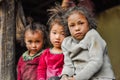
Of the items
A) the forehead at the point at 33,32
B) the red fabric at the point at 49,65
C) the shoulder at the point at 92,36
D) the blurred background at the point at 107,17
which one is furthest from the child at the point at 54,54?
the blurred background at the point at 107,17

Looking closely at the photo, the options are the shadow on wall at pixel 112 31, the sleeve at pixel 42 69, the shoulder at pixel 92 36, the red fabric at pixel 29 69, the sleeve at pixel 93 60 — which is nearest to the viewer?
the sleeve at pixel 93 60

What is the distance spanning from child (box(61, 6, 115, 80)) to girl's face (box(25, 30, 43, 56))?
694 mm

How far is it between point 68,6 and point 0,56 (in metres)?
1.11

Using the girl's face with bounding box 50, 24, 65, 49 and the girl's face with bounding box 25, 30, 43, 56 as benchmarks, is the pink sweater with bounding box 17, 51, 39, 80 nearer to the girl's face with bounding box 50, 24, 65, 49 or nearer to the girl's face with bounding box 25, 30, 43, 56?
the girl's face with bounding box 25, 30, 43, 56

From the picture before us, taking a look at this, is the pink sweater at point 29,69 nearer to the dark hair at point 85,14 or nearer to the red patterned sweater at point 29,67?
the red patterned sweater at point 29,67

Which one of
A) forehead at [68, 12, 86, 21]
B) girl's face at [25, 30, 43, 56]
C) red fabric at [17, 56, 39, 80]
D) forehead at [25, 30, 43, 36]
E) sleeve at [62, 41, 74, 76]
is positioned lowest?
red fabric at [17, 56, 39, 80]

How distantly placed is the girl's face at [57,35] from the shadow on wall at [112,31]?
53.0 inches

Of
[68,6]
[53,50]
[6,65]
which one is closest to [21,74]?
[6,65]

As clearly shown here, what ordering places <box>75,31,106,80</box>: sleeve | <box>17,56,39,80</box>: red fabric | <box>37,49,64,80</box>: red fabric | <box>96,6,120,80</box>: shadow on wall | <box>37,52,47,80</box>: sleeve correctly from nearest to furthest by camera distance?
<box>75,31,106,80</box>: sleeve, <box>37,49,64,80</box>: red fabric, <box>37,52,47,80</box>: sleeve, <box>17,56,39,80</box>: red fabric, <box>96,6,120,80</box>: shadow on wall

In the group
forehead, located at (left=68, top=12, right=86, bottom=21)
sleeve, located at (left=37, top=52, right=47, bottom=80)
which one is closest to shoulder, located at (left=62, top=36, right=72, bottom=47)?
forehead, located at (left=68, top=12, right=86, bottom=21)

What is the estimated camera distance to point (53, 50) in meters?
4.13

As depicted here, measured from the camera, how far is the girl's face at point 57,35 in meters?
4.02

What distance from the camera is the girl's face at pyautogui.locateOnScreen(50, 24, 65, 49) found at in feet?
13.2

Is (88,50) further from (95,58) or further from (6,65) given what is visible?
(6,65)
